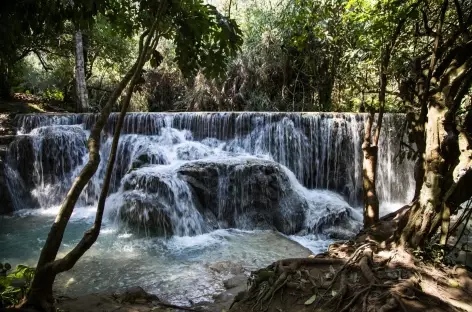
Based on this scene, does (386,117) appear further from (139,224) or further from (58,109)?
(58,109)

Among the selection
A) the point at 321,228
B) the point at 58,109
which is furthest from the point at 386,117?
the point at 58,109

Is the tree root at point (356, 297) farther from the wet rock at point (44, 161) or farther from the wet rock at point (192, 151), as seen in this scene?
the wet rock at point (44, 161)

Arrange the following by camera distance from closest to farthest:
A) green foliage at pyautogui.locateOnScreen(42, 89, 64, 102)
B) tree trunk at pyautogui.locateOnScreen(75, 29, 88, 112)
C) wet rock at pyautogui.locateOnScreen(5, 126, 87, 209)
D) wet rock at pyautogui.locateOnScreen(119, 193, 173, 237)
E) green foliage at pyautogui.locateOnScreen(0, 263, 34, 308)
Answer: green foliage at pyautogui.locateOnScreen(0, 263, 34, 308)
wet rock at pyautogui.locateOnScreen(119, 193, 173, 237)
wet rock at pyautogui.locateOnScreen(5, 126, 87, 209)
tree trunk at pyautogui.locateOnScreen(75, 29, 88, 112)
green foliage at pyautogui.locateOnScreen(42, 89, 64, 102)

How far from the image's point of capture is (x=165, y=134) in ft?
37.1

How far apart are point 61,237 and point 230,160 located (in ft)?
22.2

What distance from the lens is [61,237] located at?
2.55 metres

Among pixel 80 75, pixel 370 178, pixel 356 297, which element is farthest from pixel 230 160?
pixel 80 75

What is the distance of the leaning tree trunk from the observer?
2484mm

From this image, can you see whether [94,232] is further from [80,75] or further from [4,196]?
[80,75]

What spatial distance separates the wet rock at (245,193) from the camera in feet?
27.5

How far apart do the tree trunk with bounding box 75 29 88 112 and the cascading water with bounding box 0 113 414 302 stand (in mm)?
2748

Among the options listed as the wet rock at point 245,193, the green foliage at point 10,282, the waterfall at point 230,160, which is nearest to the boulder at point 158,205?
the waterfall at point 230,160

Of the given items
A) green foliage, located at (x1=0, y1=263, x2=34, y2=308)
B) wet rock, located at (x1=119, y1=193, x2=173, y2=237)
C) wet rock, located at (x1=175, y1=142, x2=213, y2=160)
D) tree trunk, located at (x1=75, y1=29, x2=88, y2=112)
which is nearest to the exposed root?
green foliage, located at (x1=0, y1=263, x2=34, y2=308)

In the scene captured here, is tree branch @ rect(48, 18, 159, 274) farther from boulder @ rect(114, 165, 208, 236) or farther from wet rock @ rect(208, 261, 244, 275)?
boulder @ rect(114, 165, 208, 236)
